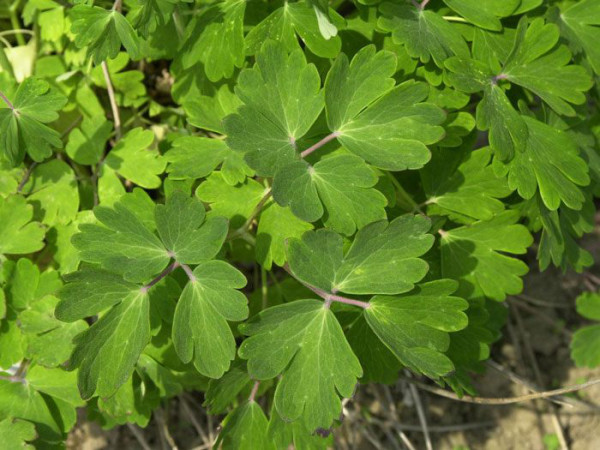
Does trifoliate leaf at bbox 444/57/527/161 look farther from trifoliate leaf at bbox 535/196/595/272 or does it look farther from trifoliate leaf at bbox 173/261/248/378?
trifoliate leaf at bbox 173/261/248/378

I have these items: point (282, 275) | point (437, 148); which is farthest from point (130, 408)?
point (437, 148)

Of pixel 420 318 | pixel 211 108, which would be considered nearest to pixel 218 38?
pixel 211 108

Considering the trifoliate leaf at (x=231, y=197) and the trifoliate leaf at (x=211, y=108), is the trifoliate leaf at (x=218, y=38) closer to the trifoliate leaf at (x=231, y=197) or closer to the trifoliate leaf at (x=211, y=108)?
the trifoliate leaf at (x=211, y=108)

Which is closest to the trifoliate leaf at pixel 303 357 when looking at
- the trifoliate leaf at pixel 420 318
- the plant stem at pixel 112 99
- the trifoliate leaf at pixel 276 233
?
the trifoliate leaf at pixel 420 318

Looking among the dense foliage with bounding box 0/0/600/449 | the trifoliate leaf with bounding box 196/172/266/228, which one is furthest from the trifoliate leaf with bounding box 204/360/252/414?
the trifoliate leaf with bounding box 196/172/266/228

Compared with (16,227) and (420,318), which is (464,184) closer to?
(420,318)

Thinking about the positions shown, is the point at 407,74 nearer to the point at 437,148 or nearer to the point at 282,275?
the point at 437,148

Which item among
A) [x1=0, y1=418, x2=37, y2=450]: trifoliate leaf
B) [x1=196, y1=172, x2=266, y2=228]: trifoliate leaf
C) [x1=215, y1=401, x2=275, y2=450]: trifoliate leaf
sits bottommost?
[x1=215, y1=401, x2=275, y2=450]: trifoliate leaf
